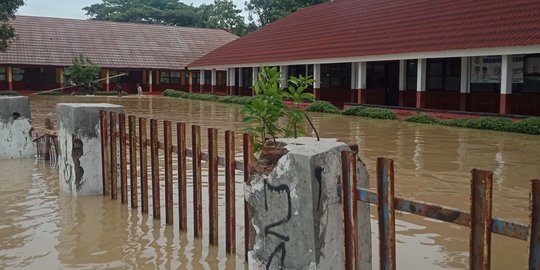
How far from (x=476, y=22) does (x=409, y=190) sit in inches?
589

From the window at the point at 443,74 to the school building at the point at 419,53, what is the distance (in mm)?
40

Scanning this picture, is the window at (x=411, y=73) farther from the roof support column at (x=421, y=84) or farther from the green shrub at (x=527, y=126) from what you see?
the green shrub at (x=527, y=126)

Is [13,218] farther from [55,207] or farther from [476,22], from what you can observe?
[476,22]

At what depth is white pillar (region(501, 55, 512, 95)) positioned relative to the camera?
1838cm

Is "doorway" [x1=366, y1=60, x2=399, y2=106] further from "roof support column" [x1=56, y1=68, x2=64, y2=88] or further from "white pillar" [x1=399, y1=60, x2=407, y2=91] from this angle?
"roof support column" [x1=56, y1=68, x2=64, y2=88]

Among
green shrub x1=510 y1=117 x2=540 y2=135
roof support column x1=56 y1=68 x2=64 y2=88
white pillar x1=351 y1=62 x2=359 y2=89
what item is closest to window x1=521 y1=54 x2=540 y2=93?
green shrub x1=510 y1=117 x2=540 y2=135

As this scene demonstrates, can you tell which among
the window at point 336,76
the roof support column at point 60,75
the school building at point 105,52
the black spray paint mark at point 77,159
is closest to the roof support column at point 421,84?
the window at point 336,76

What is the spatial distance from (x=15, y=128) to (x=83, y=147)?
153 inches

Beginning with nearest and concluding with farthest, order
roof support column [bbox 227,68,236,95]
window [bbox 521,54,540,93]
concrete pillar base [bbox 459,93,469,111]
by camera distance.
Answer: window [bbox 521,54,540,93]
concrete pillar base [bbox 459,93,469,111]
roof support column [bbox 227,68,236,95]

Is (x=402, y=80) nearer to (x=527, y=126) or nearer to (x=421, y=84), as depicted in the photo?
(x=421, y=84)

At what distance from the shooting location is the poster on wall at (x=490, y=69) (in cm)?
1964

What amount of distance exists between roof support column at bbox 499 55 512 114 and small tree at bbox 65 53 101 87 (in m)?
28.1

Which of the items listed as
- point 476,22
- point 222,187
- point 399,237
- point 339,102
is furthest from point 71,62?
point 399,237

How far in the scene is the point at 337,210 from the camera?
343cm
